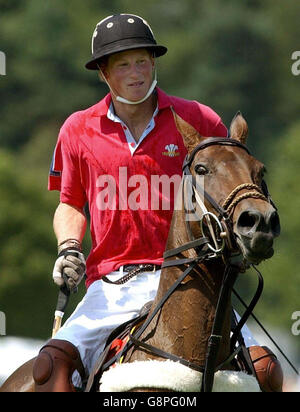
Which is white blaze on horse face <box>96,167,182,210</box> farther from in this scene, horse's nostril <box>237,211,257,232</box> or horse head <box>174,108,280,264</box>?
horse's nostril <box>237,211,257,232</box>

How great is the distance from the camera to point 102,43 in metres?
6.49

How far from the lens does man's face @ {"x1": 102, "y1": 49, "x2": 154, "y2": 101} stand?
643cm

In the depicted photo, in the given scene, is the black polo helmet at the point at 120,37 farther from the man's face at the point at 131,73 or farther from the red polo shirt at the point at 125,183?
the red polo shirt at the point at 125,183

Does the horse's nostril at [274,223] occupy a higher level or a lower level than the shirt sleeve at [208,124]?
lower

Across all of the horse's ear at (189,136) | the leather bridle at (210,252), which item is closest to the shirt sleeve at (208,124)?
the horse's ear at (189,136)

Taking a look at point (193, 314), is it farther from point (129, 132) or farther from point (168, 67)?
point (168, 67)

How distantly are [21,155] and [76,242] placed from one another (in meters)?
23.7

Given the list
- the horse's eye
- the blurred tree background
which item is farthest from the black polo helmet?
the blurred tree background

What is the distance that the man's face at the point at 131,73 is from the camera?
6.43 metres

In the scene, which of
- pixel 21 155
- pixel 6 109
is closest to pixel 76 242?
pixel 21 155

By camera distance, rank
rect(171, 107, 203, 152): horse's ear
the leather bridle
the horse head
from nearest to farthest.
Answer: the horse head < the leather bridle < rect(171, 107, 203, 152): horse's ear

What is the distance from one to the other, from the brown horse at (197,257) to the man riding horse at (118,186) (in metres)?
0.43

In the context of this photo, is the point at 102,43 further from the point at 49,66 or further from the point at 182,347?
the point at 49,66

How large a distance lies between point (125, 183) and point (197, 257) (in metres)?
1.00
